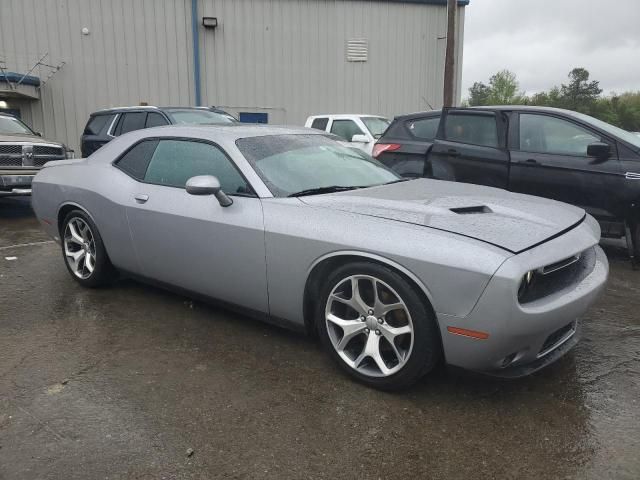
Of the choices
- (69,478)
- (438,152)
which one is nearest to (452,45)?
(438,152)

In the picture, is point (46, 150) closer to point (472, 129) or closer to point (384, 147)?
point (384, 147)

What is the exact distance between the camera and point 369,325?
2869mm

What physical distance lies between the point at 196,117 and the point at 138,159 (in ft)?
16.9

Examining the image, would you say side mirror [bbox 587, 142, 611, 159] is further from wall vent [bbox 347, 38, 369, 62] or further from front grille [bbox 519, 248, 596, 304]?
wall vent [bbox 347, 38, 369, 62]

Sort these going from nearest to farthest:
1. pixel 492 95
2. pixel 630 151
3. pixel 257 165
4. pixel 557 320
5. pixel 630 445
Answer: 1. pixel 630 445
2. pixel 557 320
3. pixel 257 165
4. pixel 630 151
5. pixel 492 95

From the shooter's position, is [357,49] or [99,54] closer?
[99,54]

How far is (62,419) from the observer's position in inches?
104

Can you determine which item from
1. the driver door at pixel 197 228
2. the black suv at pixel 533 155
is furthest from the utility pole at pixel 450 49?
the driver door at pixel 197 228

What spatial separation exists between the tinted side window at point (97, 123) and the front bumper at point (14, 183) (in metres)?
1.53

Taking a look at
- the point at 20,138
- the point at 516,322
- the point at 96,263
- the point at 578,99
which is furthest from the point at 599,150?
the point at 578,99

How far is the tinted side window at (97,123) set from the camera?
9.56m

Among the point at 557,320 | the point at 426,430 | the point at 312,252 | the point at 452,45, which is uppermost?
the point at 452,45

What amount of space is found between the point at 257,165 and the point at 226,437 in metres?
1.70

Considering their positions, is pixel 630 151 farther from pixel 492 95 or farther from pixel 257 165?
pixel 492 95
